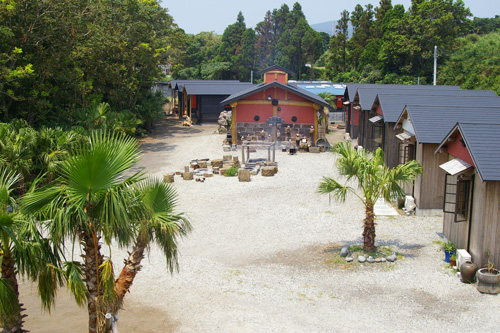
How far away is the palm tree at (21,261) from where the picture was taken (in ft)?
25.3

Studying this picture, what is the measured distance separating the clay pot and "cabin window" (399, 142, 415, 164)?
24.0ft

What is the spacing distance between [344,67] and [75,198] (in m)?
60.8

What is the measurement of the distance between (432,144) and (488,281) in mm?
6638

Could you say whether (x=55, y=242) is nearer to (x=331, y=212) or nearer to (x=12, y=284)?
(x=12, y=284)

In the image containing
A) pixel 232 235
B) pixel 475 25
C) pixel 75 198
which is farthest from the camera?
pixel 475 25

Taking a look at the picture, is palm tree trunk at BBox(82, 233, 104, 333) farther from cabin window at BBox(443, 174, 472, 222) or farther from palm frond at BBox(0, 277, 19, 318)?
cabin window at BBox(443, 174, 472, 222)

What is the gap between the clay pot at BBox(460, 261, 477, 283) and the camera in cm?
1249

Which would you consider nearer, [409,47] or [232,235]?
[232,235]

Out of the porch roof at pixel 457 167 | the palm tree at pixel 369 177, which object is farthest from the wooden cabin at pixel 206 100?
the porch roof at pixel 457 167

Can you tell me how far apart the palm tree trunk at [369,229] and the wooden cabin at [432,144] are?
4208 millimetres

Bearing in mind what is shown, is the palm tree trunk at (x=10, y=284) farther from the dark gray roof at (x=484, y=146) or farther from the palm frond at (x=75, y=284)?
the dark gray roof at (x=484, y=146)

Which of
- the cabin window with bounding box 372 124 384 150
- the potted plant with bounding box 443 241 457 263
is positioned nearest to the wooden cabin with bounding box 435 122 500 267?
the potted plant with bounding box 443 241 457 263

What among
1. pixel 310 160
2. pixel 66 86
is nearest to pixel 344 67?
pixel 310 160

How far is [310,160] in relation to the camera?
96.4ft
